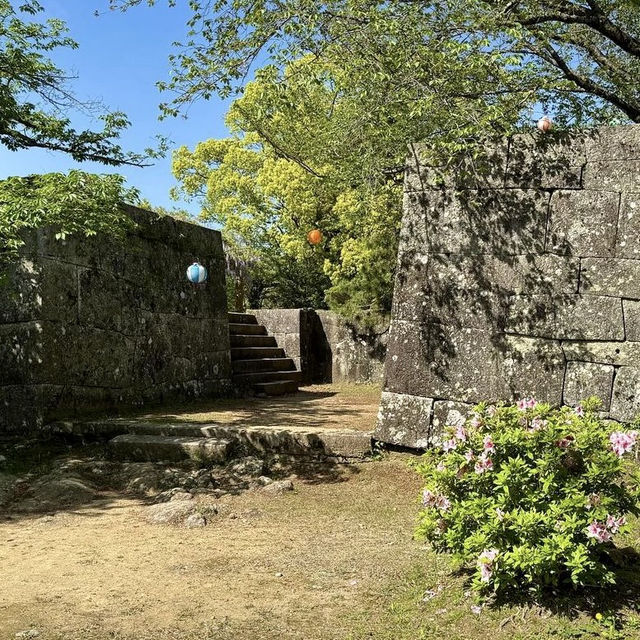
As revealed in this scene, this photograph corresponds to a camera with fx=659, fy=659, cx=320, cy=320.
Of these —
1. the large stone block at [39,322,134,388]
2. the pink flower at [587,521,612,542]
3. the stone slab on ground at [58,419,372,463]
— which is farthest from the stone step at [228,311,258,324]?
the pink flower at [587,521,612,542]

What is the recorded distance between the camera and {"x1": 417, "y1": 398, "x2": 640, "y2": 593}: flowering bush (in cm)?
302

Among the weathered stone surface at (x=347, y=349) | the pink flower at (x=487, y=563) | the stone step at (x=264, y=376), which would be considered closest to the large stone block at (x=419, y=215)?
the pink flower at (x=487, y=563)

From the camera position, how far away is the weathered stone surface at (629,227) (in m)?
5.30

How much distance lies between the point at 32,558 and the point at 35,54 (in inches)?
225

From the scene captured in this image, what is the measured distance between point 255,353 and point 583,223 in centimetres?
772

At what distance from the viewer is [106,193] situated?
617cm

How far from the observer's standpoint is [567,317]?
5500 millimetres

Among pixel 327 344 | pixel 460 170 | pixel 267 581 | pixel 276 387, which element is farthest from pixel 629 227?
pixel 327 344

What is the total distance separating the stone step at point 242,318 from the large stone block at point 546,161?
8090 millimetres

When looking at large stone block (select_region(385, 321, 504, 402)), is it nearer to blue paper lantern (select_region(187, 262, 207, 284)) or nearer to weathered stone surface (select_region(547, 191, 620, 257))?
weathered stone surface (select_region(547, 191, 620, 257))

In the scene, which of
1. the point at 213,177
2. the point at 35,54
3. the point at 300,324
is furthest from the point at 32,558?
the point at 213,177

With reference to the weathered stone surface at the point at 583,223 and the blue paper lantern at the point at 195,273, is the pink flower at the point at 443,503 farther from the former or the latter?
the blue paper lantern at the point at 195,273

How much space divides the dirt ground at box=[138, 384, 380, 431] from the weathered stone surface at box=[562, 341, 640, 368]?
236cm

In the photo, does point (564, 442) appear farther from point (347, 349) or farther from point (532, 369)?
point (347, 349)
